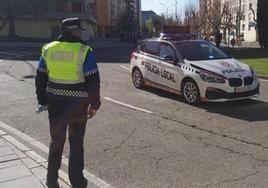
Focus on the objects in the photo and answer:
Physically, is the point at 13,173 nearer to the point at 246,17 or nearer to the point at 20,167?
the point at 20,167

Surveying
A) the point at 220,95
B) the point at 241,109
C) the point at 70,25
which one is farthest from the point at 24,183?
the point at 241,109

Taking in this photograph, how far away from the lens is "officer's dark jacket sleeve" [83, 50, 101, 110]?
16.5ft

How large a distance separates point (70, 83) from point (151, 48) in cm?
889

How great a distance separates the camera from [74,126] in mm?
5152

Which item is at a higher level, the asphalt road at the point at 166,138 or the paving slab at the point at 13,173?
the paving slab at the point at 13,173

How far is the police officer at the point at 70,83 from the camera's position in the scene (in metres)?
5.01

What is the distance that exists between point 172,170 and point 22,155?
219cm

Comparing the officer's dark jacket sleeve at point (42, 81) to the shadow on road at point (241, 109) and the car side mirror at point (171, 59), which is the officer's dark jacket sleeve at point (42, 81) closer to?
the shadow on road at point (241, 109)

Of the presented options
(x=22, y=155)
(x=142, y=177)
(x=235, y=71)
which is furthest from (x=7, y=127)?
(x=235, y=71)

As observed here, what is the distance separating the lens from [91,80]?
16.5 feet

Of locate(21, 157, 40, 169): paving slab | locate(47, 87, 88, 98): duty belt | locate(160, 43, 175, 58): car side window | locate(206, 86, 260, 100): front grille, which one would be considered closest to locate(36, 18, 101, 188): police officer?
locate(47, 87, 88, 98): duty belt

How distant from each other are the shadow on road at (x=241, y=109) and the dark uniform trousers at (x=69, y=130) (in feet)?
17.4

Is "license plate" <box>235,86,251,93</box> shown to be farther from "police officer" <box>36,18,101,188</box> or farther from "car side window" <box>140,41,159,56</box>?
"police officer" <box>36,18,101,188</box>

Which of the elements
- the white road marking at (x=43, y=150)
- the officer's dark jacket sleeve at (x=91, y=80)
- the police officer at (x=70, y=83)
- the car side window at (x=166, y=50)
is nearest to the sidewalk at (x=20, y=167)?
the white road marking at (x=43, y=150)
